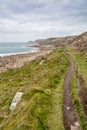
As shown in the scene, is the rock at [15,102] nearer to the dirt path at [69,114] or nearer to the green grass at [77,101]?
the dirt path at [69,114]

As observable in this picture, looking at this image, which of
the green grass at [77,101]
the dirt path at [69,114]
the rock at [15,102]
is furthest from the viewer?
the rock at [15,102]

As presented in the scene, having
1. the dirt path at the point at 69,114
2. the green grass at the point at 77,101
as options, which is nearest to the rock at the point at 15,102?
the dirt path at the point at 69,114

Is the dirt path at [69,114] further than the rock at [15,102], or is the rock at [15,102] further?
the rock at [15,102]

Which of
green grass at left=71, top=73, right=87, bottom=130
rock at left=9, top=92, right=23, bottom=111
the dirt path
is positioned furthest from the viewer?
rock at left=9, top=92, right=23, bottom=111

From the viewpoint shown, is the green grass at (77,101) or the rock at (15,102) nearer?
the green grass at (77,101)

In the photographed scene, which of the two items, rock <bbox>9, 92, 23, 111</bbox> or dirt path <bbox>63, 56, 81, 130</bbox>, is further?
rock <bbox>9, 92, 23, 111</bbox>

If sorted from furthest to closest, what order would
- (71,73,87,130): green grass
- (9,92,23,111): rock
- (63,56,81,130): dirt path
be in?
(9,92,23,111): rock
(71,73,87,130): green grass
(63,56,81,130): dirt path

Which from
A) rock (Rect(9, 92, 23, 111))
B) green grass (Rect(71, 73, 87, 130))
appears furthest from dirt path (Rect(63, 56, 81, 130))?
rock (Rect(9, 92, 23, 111))

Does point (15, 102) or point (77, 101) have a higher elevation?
point (77, 101)

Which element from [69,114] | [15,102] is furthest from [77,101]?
[15,102]

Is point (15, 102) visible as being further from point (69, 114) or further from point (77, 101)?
point (69, 114)

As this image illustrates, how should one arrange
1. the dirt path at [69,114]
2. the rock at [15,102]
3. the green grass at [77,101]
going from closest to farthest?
the dirt path at [69,114] < the green grass at [77,101] < the rock at [15,102]

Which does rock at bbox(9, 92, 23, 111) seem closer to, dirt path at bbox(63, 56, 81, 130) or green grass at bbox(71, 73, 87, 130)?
dirt path at bbox(63, 56, 81, 130)

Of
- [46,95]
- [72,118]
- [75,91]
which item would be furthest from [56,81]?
[72,118]
